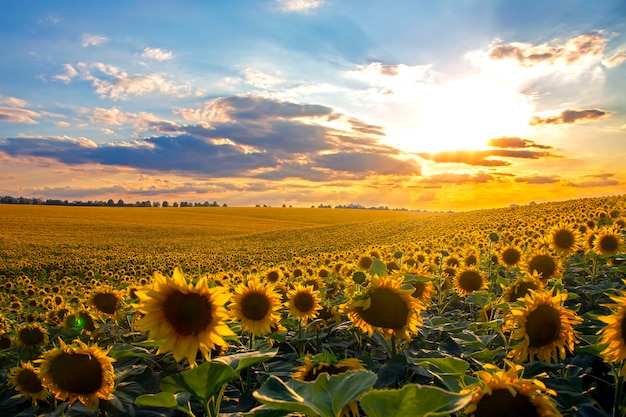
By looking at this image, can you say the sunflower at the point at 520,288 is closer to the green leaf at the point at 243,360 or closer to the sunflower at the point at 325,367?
the sunflower at the point at 325,367

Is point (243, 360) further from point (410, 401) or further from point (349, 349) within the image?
point (349, 349)

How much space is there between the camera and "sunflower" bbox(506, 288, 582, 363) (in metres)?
3.02

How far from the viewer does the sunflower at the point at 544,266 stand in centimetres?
575

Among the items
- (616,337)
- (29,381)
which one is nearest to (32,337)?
(29,381)

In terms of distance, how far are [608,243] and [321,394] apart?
655 cm

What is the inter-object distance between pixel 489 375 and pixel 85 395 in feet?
9.09

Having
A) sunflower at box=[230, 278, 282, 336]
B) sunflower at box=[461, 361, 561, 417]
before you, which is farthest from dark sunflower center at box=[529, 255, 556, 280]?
sunflower at box=[461, 361, 561, 417]

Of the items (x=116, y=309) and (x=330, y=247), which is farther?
(x=330, y=247)

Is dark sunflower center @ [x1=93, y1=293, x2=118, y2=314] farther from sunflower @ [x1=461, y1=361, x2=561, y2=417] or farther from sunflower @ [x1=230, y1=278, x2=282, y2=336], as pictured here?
sunflower @ [x1=461, y1=361, x2=561, y2=417]

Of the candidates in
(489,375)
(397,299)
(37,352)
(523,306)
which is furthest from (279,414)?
(37,352)

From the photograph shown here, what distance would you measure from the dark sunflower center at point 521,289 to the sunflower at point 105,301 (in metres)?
4.97

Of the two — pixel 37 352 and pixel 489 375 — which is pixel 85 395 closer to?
pixel 489 375

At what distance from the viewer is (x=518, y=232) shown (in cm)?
1288

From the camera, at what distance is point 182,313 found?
2.62 meters
